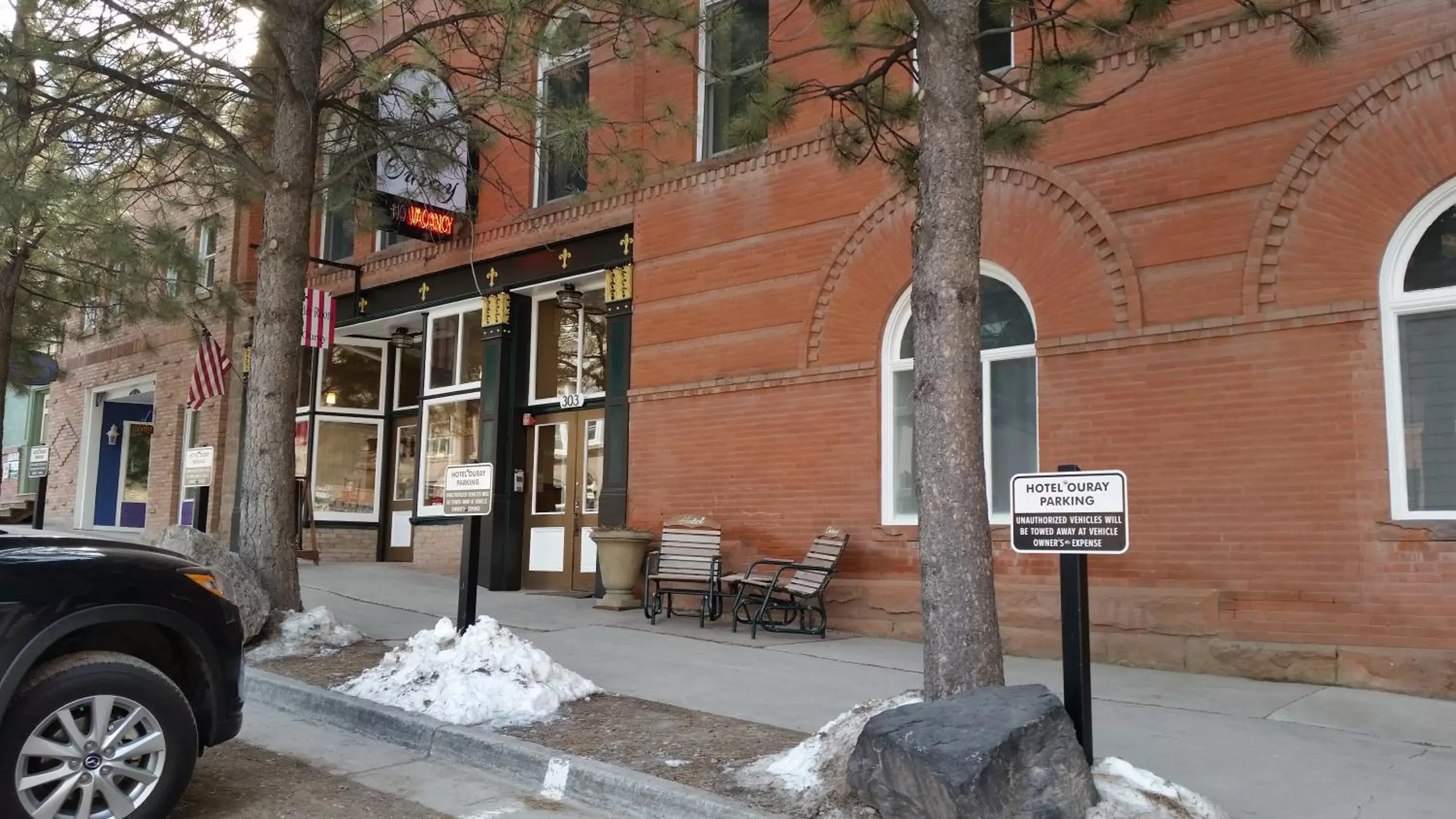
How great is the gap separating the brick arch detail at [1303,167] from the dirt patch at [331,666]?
274 inches

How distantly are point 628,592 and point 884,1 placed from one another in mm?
6494

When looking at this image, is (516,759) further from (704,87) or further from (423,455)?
(423,455)

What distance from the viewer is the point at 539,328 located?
13.9 m

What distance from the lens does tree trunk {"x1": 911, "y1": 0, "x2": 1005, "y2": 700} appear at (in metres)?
4.87

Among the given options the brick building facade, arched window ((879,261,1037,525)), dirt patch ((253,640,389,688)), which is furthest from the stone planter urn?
dirt patch ((253,640,389,688))

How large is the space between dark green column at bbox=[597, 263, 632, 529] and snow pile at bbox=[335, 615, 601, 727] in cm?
468

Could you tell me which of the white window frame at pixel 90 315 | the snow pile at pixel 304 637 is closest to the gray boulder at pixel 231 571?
the snow pile at pixel 304 637

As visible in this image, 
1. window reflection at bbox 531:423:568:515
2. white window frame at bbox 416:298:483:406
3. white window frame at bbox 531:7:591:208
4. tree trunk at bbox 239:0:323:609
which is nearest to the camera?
tree trunk at bbox 239:0:323:609

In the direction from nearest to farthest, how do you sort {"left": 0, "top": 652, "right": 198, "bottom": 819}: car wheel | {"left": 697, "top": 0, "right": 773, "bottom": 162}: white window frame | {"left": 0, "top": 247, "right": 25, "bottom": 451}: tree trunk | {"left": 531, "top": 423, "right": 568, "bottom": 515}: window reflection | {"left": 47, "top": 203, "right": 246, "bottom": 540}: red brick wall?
{"left": 0, "top": 652, "right": 198, "bottom": 819}: car wheel
{"left": 697, "top": 0, "right": 773, "bottom": 162}: white window frame
{"left": 531, "top": 423, "right": 568, "bottom": 515}: window reflection
{"left": 0, "top": 247, "right": 25, "bottom": 451}: tree trunk
{"left": 47, "top": 203, "right": 246, "bottom": 540}: red brick wall

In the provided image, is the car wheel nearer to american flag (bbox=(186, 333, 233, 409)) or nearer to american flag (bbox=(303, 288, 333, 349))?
american flag (bbox=(303, 288, 333, 349))

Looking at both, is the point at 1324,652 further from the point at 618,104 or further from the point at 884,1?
the point at 618,104

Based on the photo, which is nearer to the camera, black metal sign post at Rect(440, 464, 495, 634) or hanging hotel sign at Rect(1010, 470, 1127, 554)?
hanging hotel sign at Rect(1010, 470, 1127, 554)

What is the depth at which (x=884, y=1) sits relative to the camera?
285 inches

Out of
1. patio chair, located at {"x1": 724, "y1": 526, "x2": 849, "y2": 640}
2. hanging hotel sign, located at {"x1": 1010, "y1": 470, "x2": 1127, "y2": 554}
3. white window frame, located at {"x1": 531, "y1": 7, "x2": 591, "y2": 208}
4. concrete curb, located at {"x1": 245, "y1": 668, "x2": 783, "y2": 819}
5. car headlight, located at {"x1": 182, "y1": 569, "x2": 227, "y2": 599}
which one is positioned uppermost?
white window frame, located at {"x1": 531, "y1": 7, "x2": 591, "y2": 208}
